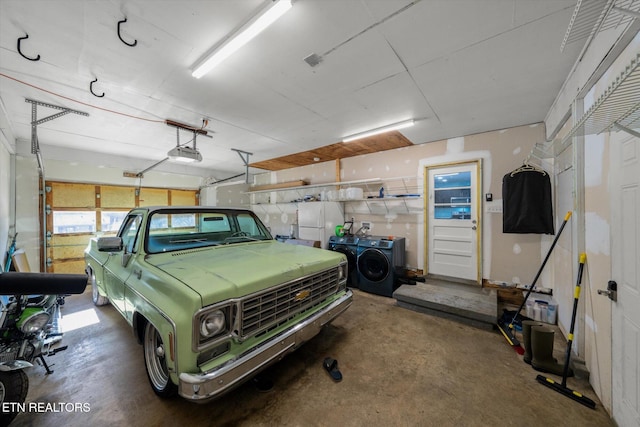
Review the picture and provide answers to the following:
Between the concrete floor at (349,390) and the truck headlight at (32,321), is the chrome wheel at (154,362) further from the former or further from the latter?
the truck headlight at (32,321)

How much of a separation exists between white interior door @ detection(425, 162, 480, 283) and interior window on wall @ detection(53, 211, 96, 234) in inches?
300

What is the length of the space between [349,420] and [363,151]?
4.62 meters

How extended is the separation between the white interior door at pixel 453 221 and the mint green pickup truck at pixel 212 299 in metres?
2.77

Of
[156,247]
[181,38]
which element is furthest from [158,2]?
[156,247]

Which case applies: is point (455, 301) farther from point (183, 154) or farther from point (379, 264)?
point (183, 154)

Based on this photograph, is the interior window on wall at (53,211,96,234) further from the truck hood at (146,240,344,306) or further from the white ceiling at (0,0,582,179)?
the truck hood at (146,240,344,306)

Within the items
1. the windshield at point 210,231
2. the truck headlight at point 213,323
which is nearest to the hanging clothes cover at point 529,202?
the windshield at point 210,231

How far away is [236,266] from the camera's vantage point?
180 cm

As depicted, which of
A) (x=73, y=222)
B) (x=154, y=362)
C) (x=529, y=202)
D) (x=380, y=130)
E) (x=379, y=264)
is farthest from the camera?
(x=73, y=222)

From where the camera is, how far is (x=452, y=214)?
4.23m

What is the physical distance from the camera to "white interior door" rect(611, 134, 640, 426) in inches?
53.3

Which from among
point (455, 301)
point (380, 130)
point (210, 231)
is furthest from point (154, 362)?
point (380, 130)

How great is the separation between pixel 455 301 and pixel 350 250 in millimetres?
1896

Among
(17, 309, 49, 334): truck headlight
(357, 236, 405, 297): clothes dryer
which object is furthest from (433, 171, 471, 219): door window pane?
(17, 309, 49, 334): truck headlight
